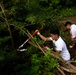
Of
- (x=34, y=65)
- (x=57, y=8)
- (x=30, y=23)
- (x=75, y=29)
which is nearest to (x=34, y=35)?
(x=30, y=23)

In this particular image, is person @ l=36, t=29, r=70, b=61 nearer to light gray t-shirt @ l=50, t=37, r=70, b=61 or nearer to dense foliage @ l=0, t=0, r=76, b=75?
light gray t-shirt @ l=50, t=37, r=70, b=61

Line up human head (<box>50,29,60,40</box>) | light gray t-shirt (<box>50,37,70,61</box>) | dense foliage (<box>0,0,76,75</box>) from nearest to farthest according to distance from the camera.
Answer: dense foliage (<box>0,0,76,75</box>)
human head (<box>50,29,60,40</box>)
light gray t-shirt (<box>50,37,70,61</box>)

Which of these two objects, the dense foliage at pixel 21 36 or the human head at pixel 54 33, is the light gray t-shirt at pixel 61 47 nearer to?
the human head at pixel 54 33

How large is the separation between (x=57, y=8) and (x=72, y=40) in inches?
157

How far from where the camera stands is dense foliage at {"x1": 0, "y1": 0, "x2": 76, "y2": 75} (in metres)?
6.40

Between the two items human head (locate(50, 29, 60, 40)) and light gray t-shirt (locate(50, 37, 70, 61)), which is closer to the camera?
human head (locate(50, 29, 60, 40))

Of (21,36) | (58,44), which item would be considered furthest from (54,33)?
(21,36)

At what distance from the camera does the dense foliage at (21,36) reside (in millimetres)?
6402

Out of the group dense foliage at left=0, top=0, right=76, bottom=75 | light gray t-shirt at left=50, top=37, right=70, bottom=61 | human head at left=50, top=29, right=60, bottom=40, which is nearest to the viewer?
dense foliage at left=0, top=0, right=76, bottom=75

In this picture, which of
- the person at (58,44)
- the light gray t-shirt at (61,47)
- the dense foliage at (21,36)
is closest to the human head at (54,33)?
the person at (58,44)

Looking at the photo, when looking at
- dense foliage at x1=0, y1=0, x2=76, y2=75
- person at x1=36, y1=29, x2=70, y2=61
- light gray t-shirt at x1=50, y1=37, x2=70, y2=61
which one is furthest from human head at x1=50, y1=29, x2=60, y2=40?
dense foliage at x1=0, y1=0, x2=76, y2=75

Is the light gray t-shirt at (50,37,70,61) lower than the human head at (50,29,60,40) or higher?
lower

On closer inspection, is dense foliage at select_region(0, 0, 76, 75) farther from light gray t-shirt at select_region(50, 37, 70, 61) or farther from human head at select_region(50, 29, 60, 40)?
human head at select_region(50, 29, 60, 40)

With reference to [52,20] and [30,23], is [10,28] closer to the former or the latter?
[30,23]
